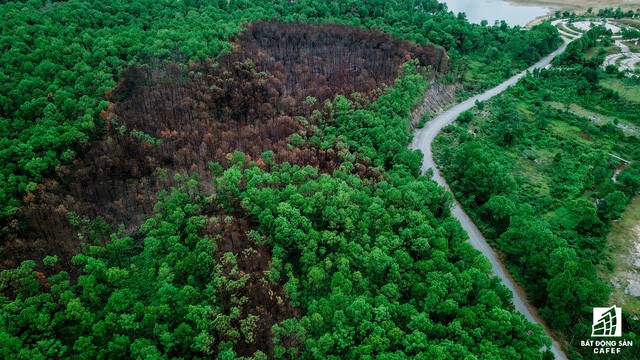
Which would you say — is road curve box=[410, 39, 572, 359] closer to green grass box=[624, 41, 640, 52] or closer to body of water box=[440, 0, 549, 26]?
green grass box=[624, 41, 640, 52]

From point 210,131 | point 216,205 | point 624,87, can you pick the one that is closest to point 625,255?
point 216,205

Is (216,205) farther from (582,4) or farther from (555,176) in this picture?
(582,4)

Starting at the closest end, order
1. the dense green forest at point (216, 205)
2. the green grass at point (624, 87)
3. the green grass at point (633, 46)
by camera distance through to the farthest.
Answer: the dense green forest at point (216, 205), the green grass at point (624, 87), the green grass at point (633, 46)

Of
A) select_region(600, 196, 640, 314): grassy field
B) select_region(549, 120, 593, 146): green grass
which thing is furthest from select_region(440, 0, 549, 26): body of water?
select_region(600, 196, 640, 314): grassy field

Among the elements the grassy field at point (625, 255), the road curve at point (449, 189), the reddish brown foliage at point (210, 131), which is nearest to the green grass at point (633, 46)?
the road curve at point (449, 189)

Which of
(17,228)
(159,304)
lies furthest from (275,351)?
(17,228)

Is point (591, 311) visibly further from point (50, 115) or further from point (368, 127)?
point (50, 115)

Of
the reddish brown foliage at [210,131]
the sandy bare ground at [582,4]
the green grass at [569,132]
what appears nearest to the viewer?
the reddish brown foliage at [210,131]

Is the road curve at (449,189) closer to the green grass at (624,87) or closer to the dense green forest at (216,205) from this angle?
the dense green forest at (216,205)
